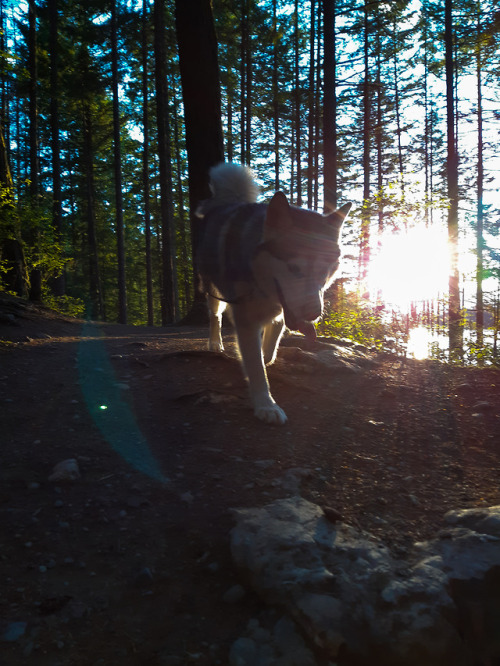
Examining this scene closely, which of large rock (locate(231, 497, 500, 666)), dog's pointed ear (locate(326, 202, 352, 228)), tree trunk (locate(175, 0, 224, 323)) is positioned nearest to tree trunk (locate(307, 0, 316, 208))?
tree trunk (locate(175, 0, 224, 323))

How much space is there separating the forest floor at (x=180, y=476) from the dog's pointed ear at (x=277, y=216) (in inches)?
59.4

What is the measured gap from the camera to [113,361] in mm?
4867

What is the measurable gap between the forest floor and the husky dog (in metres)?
0.47

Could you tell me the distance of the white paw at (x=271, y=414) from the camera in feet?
11.3

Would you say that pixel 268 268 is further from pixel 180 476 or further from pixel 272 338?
pixel 180 476

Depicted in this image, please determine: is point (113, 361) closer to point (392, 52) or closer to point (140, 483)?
point (140, 483)

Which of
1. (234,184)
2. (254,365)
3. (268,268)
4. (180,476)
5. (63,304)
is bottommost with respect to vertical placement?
(180,476)

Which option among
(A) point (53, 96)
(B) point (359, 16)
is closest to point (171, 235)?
(A) point (53, 96)

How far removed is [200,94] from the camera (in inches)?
306

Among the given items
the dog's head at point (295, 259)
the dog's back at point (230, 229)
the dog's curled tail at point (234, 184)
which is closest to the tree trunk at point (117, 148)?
the dog's back at point (230, 229)

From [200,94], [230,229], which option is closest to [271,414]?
[230,229]

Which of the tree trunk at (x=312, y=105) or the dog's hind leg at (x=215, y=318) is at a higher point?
the tree trunk at (x=312, y=105)

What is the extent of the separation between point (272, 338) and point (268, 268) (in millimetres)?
1231

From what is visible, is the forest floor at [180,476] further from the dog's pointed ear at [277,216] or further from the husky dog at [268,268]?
the dog's pointed ear at [277,216]
